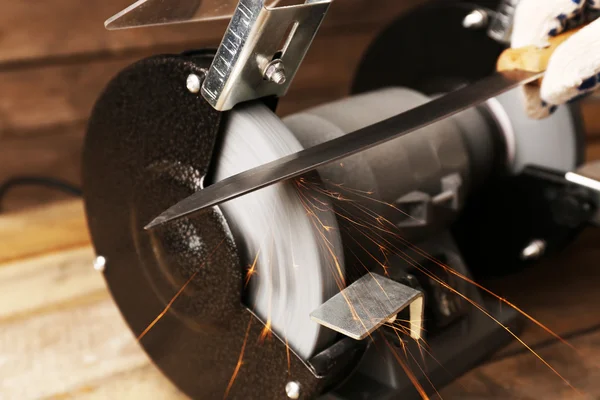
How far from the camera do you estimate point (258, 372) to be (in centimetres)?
62

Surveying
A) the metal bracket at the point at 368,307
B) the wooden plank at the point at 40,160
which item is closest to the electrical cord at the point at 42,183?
the wooden plank at the point at 40,160

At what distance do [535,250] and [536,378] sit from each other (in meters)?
0.19

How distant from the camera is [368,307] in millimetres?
553

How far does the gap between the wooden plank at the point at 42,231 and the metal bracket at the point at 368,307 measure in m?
0.71

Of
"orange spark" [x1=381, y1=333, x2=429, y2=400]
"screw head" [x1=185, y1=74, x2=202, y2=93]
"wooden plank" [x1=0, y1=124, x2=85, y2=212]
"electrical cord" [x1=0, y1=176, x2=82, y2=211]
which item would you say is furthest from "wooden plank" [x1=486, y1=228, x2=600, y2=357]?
"wooden plank" [x1=0, y1=124, x2=85, y2=212]

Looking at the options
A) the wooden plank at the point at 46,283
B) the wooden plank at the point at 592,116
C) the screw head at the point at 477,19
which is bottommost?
the wooden plank at the point at 46,283

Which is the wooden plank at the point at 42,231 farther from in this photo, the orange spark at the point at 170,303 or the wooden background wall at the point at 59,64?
the orange spark at the point at 170,303

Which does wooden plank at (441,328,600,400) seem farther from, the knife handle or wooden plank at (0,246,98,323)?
wooden plank at (0,246,98,323)

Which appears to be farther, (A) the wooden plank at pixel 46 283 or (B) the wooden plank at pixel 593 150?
(B) the wooden plank at pixel 593 150

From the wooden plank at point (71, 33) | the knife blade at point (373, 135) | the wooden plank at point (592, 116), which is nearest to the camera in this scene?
the knife blade at point (373, 135)

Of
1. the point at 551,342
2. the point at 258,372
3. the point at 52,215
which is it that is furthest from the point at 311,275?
the point at 52,215

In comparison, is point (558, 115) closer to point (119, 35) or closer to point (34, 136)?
point (119, 35)

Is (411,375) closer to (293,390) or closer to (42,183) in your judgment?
(293,390)

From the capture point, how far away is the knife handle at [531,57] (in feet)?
2.15
